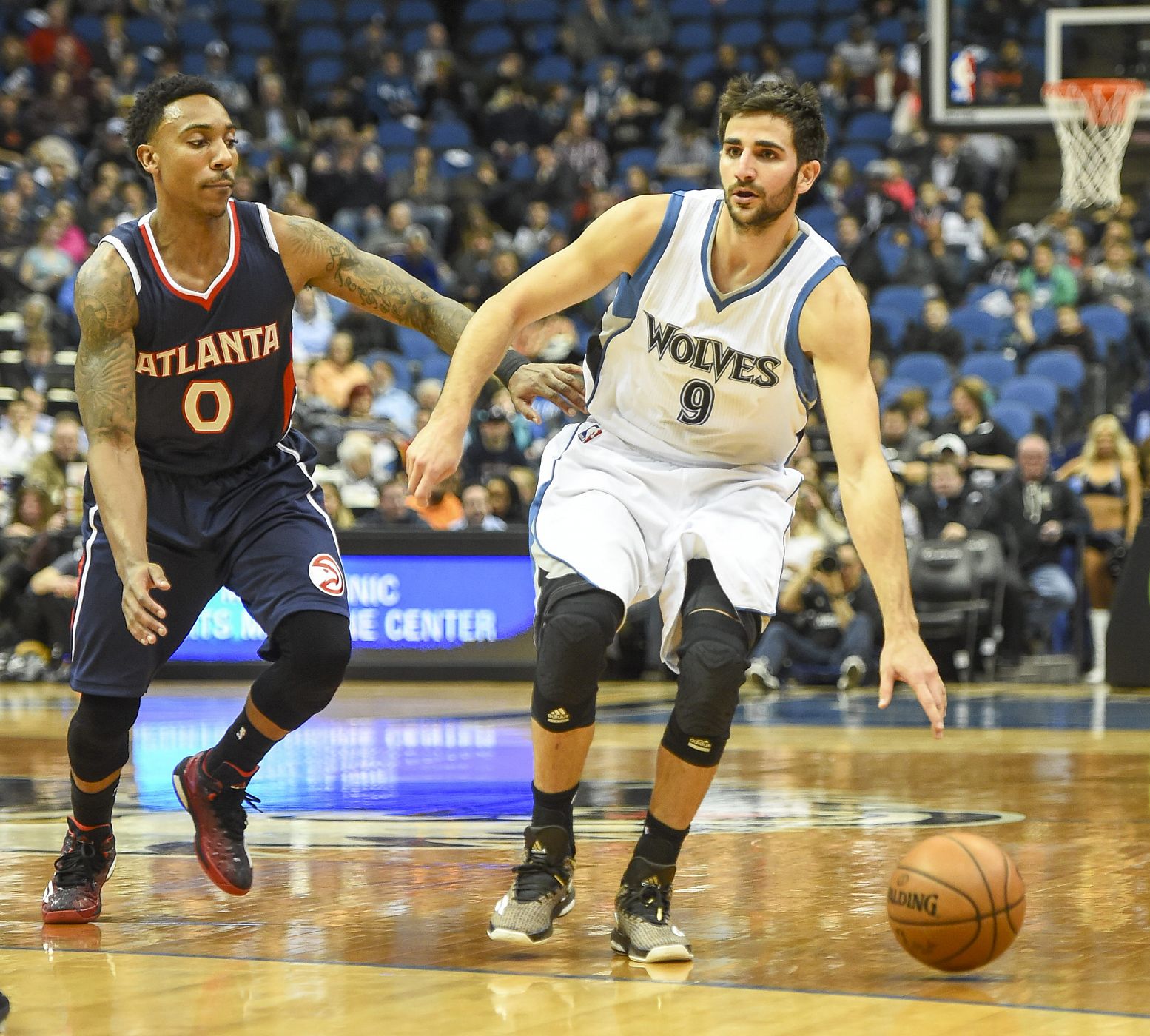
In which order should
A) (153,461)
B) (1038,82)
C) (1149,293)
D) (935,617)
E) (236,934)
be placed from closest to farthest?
(236,934) < (153,461) < (935,617) < (1038,82) < (1149,293)

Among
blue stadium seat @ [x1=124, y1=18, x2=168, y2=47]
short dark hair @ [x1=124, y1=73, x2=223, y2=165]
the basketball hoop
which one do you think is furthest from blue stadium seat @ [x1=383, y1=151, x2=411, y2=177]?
short dark hair @ [x1=124, y1=73, x2=223, y2=165]

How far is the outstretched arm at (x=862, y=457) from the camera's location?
13.3 feet

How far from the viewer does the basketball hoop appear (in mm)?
14156

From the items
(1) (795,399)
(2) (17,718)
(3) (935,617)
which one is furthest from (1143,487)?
(1) (795,399)

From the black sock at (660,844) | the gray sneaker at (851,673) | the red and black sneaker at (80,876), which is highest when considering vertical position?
the black sock at (660,844)

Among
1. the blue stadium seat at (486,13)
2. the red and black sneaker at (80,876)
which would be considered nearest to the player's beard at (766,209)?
the red and black sneaker at (80,876)

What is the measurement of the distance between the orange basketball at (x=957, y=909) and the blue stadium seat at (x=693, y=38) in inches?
763

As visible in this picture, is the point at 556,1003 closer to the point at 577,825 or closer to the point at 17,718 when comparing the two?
the point at 577,825

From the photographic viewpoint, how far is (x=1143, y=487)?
13.5 meters

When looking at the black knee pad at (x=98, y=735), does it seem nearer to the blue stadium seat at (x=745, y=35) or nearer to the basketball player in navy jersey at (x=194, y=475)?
the basketball player in navy jersey at (x=194, y=475)

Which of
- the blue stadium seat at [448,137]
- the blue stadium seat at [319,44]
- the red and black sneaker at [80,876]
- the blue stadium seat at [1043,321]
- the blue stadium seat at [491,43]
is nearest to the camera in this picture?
the red and black sneaker at [80,876]

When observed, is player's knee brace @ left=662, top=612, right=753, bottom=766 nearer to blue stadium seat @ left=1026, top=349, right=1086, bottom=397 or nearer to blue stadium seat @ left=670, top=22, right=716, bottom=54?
blue stadium seat @ left=1026, top=349, right=1086, bottom=397

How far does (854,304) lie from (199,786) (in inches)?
83.3

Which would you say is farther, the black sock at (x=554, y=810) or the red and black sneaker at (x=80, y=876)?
the red and black sneaker at (x=80, y=876)
